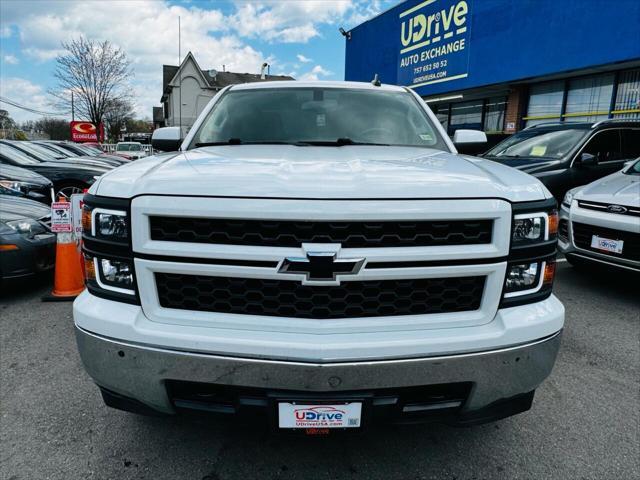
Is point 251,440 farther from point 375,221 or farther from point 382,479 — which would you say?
point 375,221

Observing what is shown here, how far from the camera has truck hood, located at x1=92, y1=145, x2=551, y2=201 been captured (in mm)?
1755

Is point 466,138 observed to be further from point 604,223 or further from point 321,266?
point 604,223

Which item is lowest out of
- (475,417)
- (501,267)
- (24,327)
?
(24,327)

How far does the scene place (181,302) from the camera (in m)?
1.83

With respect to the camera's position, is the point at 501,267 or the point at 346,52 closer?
the point at 501,267

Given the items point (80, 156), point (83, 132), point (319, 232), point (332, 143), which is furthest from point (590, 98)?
point (83, 132)

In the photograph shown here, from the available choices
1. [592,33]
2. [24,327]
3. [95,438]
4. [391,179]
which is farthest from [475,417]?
A: [592,33]

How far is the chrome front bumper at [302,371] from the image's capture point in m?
1.66

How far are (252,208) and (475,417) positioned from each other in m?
1.21

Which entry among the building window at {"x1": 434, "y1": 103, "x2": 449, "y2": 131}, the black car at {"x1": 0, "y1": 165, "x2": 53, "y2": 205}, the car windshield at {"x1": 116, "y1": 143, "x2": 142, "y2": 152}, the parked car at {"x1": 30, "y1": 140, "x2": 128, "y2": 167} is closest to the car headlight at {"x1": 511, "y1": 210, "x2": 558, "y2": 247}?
the black car at {"x1": 0, "y1": 165, "x2": 53, "y2": 205}

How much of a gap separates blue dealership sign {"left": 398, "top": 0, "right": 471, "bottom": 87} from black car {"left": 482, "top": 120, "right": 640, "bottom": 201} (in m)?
9.42

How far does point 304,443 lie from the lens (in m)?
2.31

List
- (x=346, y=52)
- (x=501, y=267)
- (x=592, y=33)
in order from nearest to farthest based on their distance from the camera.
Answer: (x=501, y=267)
(x=592, y=33)
(x=346, y=52)

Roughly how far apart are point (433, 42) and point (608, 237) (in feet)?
50.2
